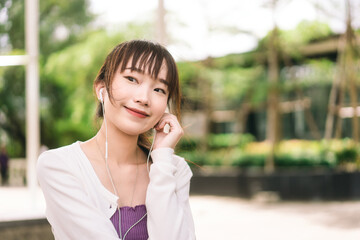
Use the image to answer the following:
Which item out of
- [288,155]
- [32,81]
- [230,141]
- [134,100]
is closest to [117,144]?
[134,100]

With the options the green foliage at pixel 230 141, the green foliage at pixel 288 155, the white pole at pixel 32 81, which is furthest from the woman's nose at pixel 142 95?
the green foliage at pixel 230 141

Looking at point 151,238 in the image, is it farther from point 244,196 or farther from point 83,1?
point 83,1

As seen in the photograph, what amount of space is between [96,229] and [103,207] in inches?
4.4

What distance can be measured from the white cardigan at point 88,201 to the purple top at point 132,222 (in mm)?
44

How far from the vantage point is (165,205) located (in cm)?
159

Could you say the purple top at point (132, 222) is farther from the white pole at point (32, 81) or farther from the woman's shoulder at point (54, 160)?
the white pole at point (32, 81)

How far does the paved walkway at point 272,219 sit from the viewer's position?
6433 mm

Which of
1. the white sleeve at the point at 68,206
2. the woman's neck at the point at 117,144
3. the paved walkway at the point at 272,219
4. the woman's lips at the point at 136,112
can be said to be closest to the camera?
the white sleeve at the point at 68,206

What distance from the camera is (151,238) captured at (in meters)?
1.59

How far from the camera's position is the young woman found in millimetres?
1554

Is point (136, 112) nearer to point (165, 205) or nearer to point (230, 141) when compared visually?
point (165, 205)

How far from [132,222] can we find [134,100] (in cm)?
41

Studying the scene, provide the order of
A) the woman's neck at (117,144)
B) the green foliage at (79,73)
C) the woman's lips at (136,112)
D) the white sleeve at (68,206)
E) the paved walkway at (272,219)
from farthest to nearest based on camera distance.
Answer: the green foliage at (79,73), the paved walkway at (272,219), the woman's neck at (117,144), the woman's lips at (136,112), the white sleeve at (68,206)

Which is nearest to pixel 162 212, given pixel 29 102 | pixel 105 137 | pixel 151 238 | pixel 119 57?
pixel 151 238
